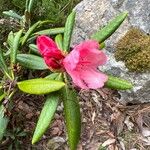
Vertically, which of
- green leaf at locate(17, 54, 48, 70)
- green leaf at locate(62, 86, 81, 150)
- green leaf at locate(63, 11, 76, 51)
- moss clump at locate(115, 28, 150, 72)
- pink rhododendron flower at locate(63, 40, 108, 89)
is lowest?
moss clump at locate(115, 28, 150, 72)

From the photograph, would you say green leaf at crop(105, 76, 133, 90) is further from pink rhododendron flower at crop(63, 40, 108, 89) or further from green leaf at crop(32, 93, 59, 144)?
pink rhododendron flower at crop(63, 40, 108, 89)

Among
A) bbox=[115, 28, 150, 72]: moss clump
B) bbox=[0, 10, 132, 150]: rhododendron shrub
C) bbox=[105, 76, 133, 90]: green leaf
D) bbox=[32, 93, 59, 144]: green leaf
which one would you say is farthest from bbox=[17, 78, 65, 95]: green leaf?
bbox=[115, 28, 150, 72]: moss clump

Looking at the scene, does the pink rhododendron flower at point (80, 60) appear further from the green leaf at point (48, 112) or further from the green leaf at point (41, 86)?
the green leaf at point (48, 112)

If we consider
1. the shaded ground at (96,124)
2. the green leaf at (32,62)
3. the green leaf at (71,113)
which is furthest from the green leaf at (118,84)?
the shaded ground at (96,124)

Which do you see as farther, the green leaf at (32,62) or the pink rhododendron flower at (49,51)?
the green leaf at (32,62)

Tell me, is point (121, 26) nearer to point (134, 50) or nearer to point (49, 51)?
point (134, 50)

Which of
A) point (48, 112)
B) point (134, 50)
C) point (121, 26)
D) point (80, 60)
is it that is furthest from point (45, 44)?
point (121, 26)
